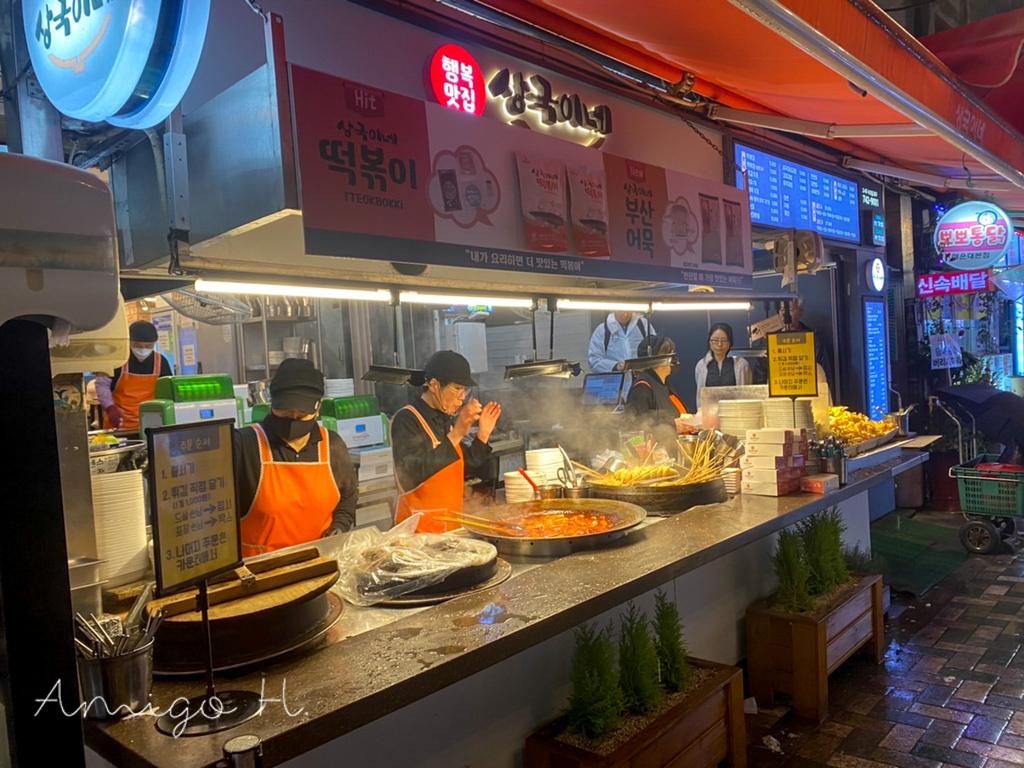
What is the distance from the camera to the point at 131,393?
661cm

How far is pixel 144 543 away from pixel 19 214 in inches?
60.8

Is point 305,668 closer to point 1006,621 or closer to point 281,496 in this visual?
point 281,496

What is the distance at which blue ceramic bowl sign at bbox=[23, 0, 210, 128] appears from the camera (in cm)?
238

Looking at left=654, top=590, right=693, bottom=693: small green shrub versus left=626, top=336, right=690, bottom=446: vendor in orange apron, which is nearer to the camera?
left=654, top=590, right=693, bottom=693: small green shrub

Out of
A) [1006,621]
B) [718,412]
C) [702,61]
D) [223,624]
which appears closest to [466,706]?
[223,624]

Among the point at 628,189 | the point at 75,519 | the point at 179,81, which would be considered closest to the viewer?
the point at 75,519

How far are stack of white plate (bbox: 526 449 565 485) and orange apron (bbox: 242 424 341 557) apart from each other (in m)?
1.18

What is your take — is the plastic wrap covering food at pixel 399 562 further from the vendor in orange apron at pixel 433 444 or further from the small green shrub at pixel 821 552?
the small green shrub at pixel 821 552

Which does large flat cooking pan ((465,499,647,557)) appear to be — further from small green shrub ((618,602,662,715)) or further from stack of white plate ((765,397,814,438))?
stack of white plate ((765,397,814,438))

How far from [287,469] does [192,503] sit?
7.19 ft

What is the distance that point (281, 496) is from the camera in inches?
153

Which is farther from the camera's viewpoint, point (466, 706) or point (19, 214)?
point (466, 706)

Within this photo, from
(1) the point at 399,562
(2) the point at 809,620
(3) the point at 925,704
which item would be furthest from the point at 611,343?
(1) the point at 399,562

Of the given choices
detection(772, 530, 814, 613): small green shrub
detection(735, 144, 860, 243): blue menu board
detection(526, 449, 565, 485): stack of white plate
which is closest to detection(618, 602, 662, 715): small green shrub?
detection(526, 449, 565, 485): stack of white plate
